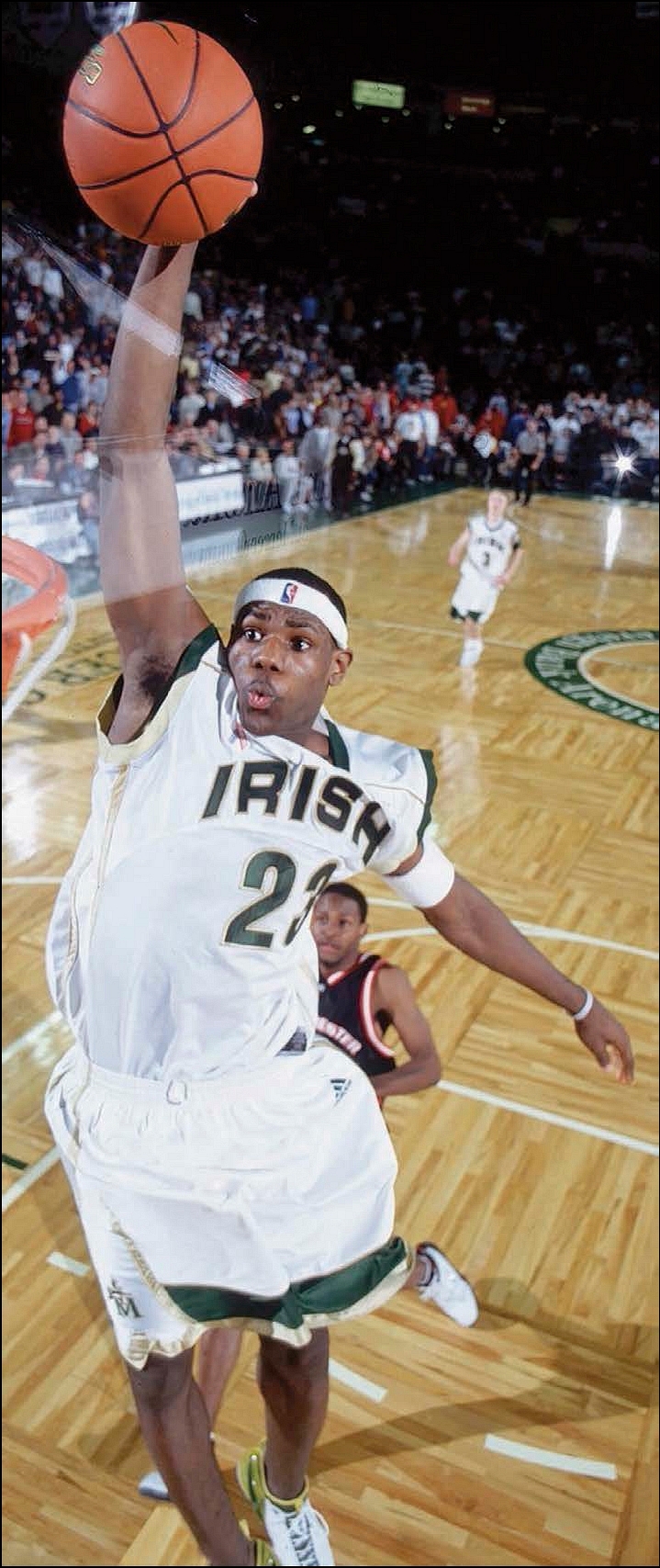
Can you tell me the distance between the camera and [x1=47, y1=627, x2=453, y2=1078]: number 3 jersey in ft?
1.94

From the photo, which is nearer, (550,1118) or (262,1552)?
(262,1552)

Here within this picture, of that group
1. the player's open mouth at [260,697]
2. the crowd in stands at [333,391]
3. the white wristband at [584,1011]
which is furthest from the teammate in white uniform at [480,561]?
the player's open mouth at [260,697]

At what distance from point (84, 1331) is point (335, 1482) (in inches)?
50.4

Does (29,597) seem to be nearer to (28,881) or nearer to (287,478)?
(287,478)

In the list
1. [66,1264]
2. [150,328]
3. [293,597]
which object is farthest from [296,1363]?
[66,1264]

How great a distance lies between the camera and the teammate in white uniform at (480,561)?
5.41 ft

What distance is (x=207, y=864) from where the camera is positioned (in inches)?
23.5

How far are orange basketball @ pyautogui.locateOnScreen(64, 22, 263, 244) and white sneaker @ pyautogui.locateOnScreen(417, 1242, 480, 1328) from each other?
6.26 feet

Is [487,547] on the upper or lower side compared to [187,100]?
lower

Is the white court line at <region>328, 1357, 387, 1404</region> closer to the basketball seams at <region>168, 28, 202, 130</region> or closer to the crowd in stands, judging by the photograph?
the crowd in stands

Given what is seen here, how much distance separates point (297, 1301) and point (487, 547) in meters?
1.36

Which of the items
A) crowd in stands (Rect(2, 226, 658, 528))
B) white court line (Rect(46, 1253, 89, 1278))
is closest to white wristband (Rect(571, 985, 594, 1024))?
crowd in stands (Rect(2, 226, 658, 528))

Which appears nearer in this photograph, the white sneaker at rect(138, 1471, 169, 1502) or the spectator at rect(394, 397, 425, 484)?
the white sneaker at rect(138, 1471, 169, 1502)

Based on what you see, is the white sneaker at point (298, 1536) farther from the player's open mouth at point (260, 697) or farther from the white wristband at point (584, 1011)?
the player's open mouth at point (260, 697)
